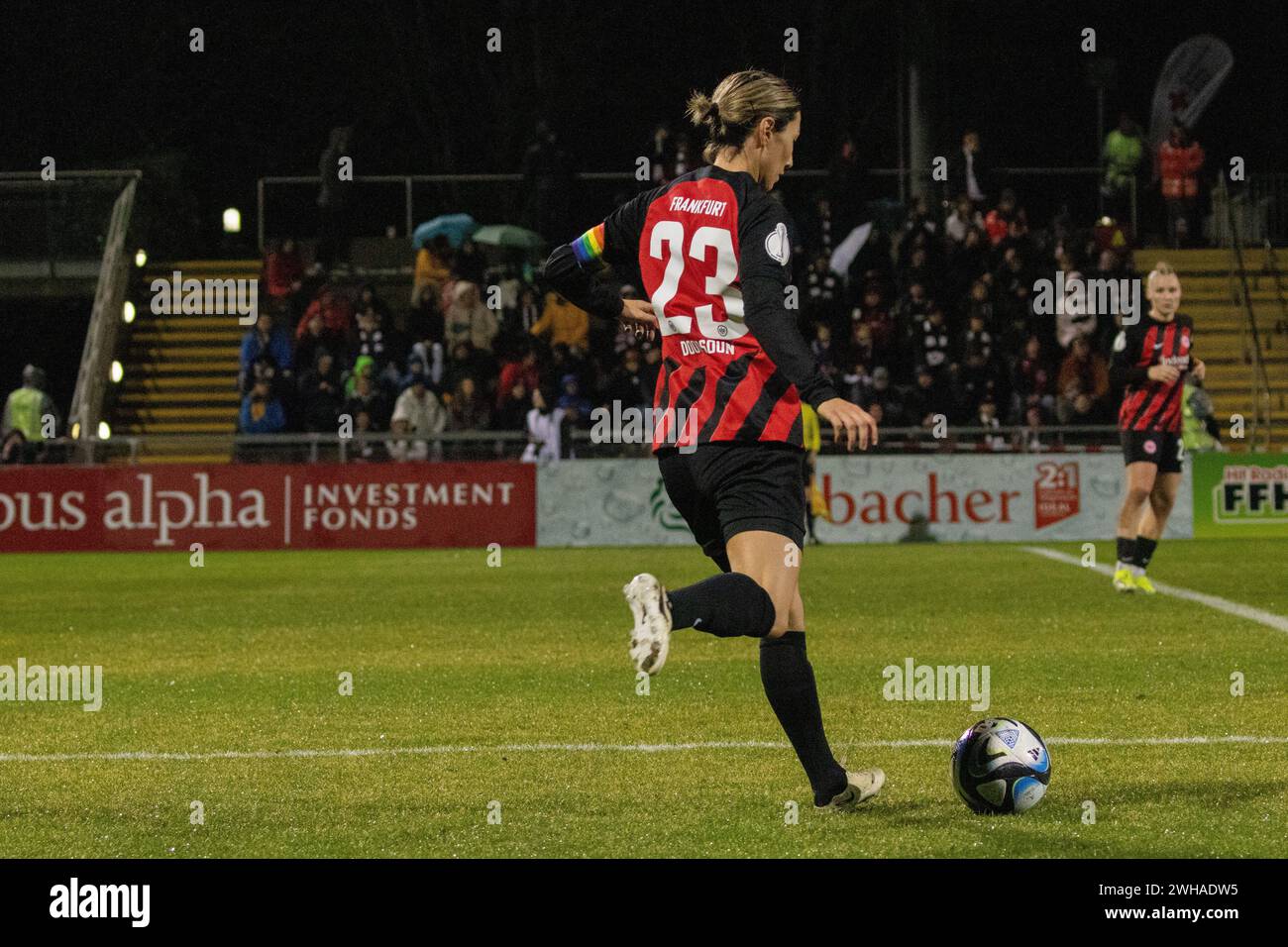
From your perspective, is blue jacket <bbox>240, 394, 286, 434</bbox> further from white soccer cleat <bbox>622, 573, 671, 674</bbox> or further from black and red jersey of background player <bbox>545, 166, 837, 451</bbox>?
white soccer cleat <bbox>622, 573, 671, 674</bbox>

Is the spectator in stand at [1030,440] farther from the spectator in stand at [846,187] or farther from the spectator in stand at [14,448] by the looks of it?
the spectator in stand at [14,448]

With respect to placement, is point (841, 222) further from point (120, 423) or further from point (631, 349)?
point (120, 423)

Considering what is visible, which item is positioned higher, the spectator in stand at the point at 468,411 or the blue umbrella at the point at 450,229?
the blue umbrella at the point at 450,229

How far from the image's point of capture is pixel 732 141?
5820mm

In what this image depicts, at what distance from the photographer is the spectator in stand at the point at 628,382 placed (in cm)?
2333

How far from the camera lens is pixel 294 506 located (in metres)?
22.9

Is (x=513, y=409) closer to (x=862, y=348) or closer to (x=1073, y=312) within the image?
(x=862, y=348)

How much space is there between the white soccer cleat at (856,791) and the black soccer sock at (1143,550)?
8.39 meters

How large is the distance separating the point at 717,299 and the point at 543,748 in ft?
7.89

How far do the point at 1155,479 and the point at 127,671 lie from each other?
7368mm

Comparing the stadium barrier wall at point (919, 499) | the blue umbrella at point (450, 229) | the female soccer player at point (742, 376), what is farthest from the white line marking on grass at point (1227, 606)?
the blue umbrella at point (450, 229)

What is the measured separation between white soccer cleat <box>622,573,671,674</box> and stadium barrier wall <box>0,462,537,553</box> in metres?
17.6

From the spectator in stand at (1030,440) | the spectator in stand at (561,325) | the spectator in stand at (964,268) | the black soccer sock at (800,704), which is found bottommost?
the black soccer sock at (800,704)
